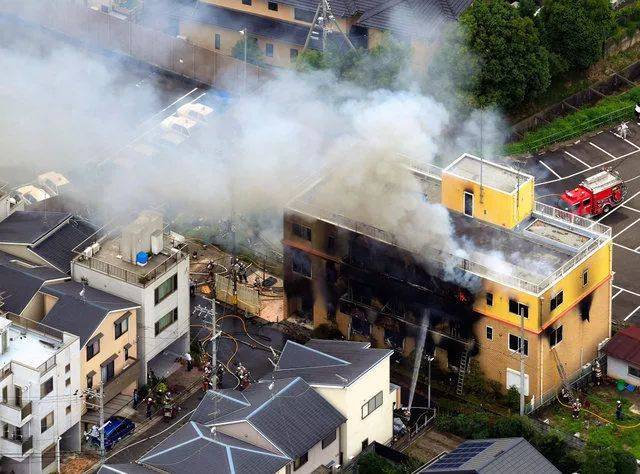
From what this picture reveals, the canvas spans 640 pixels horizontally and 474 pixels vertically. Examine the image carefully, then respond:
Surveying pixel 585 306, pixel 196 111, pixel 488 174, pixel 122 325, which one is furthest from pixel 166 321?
Answer: pixel 196 111

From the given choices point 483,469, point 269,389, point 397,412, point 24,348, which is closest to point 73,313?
point 24,348

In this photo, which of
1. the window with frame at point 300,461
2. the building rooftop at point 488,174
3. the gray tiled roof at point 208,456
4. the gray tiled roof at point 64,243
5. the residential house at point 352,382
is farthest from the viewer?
the gray tiled roof at point 64,243

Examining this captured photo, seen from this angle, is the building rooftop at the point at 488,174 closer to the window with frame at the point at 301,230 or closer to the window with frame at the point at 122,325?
the window with frame at the point at 301,230

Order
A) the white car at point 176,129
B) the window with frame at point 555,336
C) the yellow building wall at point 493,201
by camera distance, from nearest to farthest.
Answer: the window with frame at point 555,336 → the yellow building wall at point 493,201 → the white car at point 176,129

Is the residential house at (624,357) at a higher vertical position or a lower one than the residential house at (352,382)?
lower

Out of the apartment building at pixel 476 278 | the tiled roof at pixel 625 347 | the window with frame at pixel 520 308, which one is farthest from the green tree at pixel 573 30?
the window with frame at pixel 520 308

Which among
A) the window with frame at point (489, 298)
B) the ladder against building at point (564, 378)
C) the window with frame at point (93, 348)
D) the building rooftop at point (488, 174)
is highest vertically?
the building rooftop at point (488, 174)

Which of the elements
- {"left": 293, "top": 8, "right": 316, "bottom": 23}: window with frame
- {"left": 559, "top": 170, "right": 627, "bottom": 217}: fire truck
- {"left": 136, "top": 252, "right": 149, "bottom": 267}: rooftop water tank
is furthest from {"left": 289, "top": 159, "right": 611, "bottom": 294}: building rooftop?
{"left": 293, "top": 8, "right": 316, "bottom": 23}: window with frame

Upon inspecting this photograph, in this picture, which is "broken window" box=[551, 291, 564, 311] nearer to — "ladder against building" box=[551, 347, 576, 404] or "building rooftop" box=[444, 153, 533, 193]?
"ladder against building" box=[551, 347, 576, 404]

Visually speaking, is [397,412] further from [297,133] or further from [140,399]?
[297,133]
